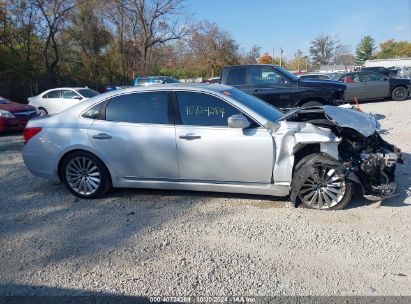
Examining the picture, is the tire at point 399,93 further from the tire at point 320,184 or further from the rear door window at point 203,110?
the rear door window at point 203,110

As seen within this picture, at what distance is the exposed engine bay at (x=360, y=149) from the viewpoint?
14.0ft

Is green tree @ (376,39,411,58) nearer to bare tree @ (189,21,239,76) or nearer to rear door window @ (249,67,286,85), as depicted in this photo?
bare tree @ (189,21,239,76)

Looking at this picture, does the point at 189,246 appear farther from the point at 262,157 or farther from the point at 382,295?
the point at 382,295

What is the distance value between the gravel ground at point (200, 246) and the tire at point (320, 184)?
15 cm

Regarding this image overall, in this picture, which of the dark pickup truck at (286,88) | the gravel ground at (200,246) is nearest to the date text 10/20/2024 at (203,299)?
the gravel ground at (200,246)

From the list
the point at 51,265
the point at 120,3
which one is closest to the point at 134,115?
the point at 51,265

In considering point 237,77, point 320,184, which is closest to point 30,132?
point 320,184

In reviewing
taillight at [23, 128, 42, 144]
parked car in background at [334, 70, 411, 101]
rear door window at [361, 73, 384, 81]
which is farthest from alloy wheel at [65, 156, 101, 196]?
rear door window at [361, 73, 384, 81]

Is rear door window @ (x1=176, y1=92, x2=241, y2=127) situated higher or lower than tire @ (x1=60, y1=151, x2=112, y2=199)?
higher

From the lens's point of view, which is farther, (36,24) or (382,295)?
(36,24)

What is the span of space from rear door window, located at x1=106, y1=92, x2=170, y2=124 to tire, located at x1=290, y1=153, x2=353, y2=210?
1.87 metres

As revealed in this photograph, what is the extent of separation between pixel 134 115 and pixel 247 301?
3.00 metres

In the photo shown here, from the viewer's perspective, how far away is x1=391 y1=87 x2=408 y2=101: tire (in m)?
16.5

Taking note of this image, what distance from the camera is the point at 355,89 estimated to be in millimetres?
16438
